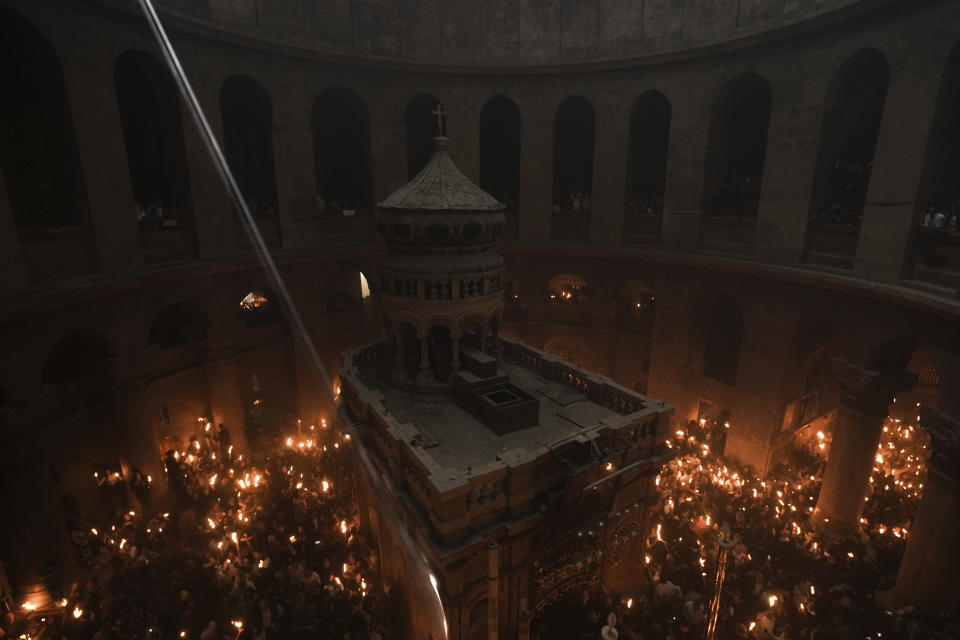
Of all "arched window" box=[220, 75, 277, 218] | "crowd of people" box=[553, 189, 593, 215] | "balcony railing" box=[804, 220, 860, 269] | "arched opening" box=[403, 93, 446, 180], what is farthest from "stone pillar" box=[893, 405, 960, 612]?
"arched window" box=[220, 75, 277, 218]

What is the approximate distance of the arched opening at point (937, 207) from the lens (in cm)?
1284

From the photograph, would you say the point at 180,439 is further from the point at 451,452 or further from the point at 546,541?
the point at 546,541

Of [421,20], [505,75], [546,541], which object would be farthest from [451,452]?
[421,20]

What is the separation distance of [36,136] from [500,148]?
59.6 ft

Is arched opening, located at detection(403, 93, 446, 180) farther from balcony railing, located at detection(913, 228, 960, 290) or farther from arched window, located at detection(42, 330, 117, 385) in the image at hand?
balcony railing, located at detection(913, 228, 960, 290)

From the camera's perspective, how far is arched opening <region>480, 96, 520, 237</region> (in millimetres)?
25500

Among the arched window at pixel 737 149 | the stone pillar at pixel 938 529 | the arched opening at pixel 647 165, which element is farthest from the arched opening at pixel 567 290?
the stone pillar at pixel 938 529

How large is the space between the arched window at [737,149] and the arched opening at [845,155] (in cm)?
254

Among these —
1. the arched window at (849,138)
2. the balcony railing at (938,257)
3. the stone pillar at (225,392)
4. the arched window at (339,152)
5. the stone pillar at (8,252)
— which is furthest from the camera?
the arched window at (339,152)

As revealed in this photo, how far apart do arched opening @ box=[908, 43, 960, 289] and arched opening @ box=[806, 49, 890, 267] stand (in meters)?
2.00

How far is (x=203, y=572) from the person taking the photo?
13258mm

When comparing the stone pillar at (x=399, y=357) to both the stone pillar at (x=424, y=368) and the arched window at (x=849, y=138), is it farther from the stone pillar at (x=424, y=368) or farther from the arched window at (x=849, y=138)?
the arched window at (x=849, y=138)

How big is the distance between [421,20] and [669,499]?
2096cm

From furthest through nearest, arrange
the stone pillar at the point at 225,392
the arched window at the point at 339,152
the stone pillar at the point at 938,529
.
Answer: the arched window at the point at 339,152 → the stone pillar at the point at 225,392 → the stone pillar at the point at 938,529
